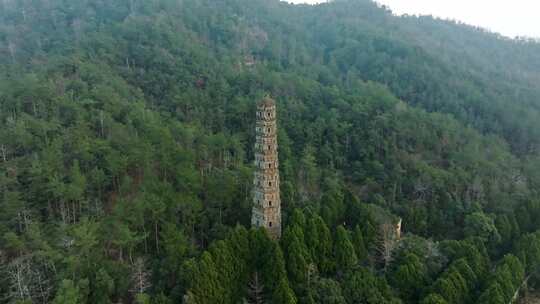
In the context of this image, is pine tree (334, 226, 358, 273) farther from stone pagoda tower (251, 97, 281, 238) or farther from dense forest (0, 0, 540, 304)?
stone pagoda tower (251, 97, 281, 238)

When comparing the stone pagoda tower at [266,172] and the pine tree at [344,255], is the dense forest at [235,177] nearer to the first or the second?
the pine tree at [344,255]

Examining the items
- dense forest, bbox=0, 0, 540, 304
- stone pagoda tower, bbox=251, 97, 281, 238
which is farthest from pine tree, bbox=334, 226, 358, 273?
stone pagoda tower, bbox=251, 97, 281, 238

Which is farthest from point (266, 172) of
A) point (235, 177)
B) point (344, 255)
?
point (344, 255)

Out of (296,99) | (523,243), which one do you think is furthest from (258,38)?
(523,243)

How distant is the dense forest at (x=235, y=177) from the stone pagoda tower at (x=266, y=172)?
1170 mm

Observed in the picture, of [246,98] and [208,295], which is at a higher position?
[246,98]

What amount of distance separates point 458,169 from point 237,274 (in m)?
27.1

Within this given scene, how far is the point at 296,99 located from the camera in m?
58.7

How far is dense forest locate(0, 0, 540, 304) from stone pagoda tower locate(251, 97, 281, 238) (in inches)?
46.1

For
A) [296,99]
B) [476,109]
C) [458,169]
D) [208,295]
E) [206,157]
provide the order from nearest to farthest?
[208,295] < [206,157] < [458,169] < [296,99] < [476,109]

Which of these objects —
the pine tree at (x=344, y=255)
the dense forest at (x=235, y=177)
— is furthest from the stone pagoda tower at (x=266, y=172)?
the pine tree at (x=344, y=255)

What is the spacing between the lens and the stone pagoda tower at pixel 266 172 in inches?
1137

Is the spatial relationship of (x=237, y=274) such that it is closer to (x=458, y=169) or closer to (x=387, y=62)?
(x=458, y=169)

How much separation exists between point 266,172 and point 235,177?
600 cm
